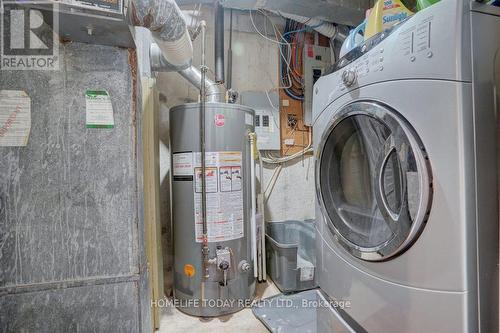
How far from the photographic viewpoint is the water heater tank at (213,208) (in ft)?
4.41

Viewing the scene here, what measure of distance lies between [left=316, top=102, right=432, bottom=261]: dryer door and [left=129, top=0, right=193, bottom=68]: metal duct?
0.73 metres

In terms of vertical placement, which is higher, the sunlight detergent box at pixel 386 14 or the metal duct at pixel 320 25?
the metal duct at pixel 320 25

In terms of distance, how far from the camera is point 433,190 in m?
0.59

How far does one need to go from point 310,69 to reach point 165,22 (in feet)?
4.85

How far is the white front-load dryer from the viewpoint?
1.81 feet

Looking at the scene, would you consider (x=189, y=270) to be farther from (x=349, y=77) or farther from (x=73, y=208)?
(x=349, y=77)

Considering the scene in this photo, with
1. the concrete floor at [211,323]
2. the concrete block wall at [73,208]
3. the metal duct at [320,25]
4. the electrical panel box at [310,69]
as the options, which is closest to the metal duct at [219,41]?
the metal duct at [320,25]

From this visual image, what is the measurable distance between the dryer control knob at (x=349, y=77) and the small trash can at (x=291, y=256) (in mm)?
1084

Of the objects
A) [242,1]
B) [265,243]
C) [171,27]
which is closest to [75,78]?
[171,27]

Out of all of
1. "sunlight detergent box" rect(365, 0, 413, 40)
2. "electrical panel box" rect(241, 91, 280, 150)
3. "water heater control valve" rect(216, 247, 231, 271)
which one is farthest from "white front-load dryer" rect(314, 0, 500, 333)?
"electrical panel box" rect(241, 91, 280, 150)

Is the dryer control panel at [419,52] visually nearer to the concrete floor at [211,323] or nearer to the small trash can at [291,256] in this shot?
the small trash can at [291,256]

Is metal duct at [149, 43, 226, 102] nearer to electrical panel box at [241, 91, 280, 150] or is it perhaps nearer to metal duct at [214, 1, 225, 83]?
metal duct at [214, 1, 225, 83]

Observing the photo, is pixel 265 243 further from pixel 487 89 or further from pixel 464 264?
pixel 487 89

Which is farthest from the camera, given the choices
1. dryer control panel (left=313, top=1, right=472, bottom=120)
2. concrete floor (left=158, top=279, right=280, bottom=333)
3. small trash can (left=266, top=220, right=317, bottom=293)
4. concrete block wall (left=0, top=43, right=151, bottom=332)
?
small trash can (left=266, top=220, right=317, bottom=293)
